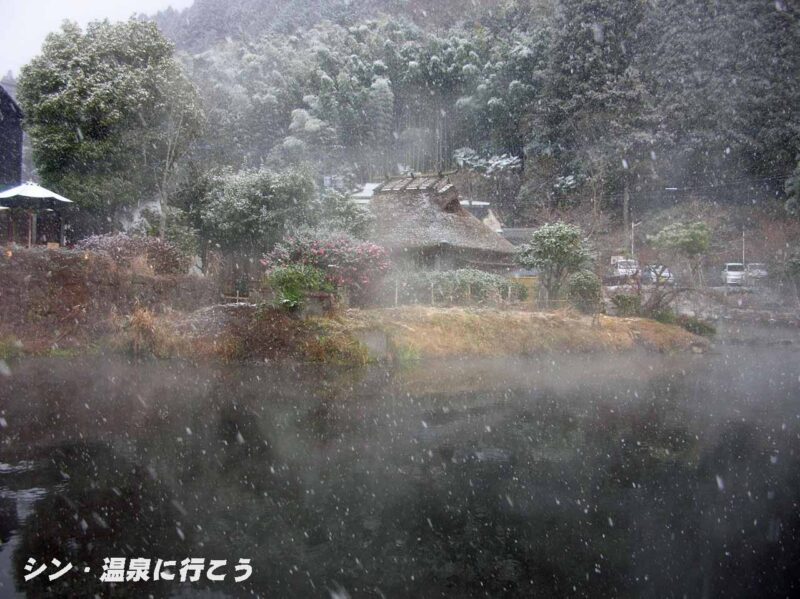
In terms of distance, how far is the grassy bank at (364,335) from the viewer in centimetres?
1201

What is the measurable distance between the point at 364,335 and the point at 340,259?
2919 millimetres

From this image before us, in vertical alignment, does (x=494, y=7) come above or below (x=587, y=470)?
above

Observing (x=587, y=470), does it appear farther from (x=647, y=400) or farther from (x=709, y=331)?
(x=709, y=331)

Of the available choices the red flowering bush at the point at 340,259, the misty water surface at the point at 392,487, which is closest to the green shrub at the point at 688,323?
the red flowering bush at the point at 340,259

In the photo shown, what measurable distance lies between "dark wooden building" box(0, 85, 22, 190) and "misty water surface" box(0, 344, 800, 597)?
1520cm

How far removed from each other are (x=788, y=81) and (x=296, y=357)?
34.1 meters

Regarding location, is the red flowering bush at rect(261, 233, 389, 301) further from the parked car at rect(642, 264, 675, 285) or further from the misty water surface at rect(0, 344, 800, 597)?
the parked car at rect(642, 264, 675, 285)

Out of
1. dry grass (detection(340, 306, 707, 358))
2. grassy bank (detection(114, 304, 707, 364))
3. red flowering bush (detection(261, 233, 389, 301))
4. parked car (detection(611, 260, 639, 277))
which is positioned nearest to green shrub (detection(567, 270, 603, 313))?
dry grass (detection(340, 306, 707, 358))

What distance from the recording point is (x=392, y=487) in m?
5.71

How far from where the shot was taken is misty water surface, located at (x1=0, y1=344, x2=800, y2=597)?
424 cm

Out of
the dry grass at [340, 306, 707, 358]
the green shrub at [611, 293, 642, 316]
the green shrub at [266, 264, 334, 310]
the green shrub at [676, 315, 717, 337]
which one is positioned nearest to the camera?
the green shrub at [266, 264, 334, 310]

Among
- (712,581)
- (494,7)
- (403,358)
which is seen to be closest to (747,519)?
(712,581)

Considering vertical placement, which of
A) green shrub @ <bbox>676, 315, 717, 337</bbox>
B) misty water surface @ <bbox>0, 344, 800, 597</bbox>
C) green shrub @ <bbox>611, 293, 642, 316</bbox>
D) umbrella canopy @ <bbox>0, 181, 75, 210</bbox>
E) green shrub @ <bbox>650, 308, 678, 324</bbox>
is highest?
umbrella canopy @ <bbox>0, 181, 75, 210</bbox>

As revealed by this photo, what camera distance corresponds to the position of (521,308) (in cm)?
1914
